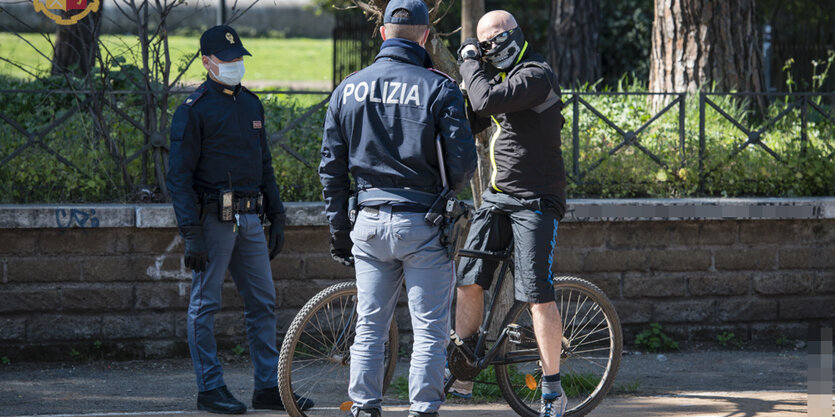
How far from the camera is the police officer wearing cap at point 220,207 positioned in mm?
4797

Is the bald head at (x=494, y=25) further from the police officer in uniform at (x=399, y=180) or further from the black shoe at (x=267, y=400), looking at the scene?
the black shoe at (x=267, y=400)

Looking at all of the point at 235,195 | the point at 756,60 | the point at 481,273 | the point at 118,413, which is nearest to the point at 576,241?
the point at 481,273

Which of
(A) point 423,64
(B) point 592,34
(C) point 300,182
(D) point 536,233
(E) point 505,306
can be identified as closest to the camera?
(A) point 423,64

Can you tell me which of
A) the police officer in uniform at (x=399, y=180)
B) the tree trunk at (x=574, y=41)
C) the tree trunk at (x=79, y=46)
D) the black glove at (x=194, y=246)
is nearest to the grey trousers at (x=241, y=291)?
the black glove at (x=194, y=246)

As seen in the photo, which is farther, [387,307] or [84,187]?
[84,187]

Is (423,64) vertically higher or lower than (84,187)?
higher

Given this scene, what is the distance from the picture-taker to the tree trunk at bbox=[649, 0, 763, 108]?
8.92 meters

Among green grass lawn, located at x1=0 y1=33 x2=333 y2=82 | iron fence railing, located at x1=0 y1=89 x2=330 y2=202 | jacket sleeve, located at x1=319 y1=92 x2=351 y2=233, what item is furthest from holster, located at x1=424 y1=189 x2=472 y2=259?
green grass lawn, located at x1=0 y1=33 x2=333 y2=82

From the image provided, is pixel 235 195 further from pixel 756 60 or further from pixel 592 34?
pixel 592 34

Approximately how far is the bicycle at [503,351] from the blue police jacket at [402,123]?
0.80 meters

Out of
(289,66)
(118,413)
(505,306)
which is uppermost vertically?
(289,66)

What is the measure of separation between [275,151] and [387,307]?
127 inches

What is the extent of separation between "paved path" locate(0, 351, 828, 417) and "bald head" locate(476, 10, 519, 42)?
1969 mm

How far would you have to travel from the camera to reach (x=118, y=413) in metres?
5.00
